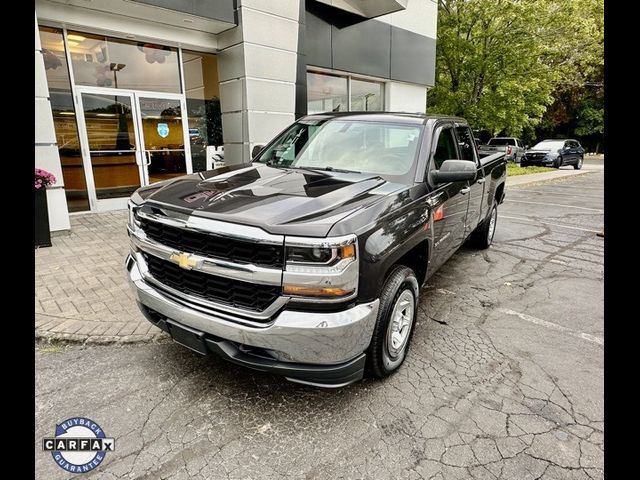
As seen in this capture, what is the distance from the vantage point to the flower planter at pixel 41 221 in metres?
6.03

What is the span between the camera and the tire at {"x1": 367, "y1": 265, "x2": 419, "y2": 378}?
2740mm

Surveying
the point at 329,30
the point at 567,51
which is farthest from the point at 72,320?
the point at 567,51

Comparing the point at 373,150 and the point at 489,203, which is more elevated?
the point at 373,150

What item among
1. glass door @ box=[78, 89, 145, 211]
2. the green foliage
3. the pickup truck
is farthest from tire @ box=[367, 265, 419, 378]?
the green foliage

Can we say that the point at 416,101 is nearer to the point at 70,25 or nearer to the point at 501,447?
the point at 70,25

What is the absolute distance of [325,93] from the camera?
39.8 ft

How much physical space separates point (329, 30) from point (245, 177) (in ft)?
30.7

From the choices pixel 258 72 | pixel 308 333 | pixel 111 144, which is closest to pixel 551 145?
pixel 258 72

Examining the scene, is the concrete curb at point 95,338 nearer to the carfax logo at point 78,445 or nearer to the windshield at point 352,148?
the carfax logo at point 78,445

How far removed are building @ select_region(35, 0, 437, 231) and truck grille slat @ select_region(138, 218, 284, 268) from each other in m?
5.36

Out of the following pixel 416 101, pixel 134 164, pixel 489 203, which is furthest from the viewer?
pixel 416 101

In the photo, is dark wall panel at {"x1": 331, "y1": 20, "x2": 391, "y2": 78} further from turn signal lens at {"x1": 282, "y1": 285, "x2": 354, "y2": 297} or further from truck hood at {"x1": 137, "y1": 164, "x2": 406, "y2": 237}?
turn signal lens at {"x1": 282, "y1": 285, "x2": 354, "y2": 297}

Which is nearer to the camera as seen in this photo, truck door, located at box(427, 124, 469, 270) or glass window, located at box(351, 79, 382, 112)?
truck door, located at box(427, 124, 469, 270)
